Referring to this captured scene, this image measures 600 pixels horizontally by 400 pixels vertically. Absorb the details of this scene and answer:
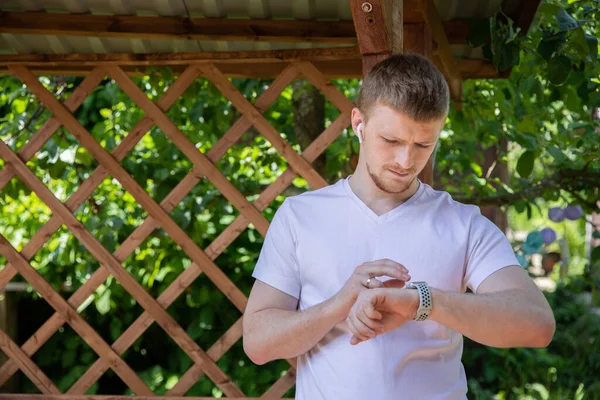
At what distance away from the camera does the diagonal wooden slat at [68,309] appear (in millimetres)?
2660

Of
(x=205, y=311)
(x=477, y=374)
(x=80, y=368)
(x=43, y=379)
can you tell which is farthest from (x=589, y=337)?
(x=43, y=379)

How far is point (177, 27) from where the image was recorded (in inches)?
97.9

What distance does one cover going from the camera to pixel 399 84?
1.25m

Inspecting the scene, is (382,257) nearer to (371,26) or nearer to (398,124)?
(398,124)

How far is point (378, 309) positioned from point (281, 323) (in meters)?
0.19

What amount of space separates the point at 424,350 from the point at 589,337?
4675 mm

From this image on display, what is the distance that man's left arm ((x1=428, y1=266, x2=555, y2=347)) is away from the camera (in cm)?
116

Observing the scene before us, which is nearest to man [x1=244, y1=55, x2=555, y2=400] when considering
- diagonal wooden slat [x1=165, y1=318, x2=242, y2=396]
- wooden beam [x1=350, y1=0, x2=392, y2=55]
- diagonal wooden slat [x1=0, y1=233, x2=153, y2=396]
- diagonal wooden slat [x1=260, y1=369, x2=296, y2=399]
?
wooden beam [x1=350, y1=0, x2=392, y2=55]

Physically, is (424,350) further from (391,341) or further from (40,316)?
(40,316)

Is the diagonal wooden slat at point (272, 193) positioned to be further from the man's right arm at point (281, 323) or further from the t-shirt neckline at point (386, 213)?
the man's right arm at point (281, 323)

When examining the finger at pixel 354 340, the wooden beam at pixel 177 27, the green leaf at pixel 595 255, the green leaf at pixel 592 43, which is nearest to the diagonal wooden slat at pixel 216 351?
the wooden beam at pixel 177 27

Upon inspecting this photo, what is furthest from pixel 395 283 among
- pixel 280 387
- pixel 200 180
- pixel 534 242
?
pixel 534 242

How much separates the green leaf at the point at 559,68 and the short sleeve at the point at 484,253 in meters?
1.16

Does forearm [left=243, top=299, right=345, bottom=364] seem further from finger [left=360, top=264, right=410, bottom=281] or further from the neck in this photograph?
the neck
